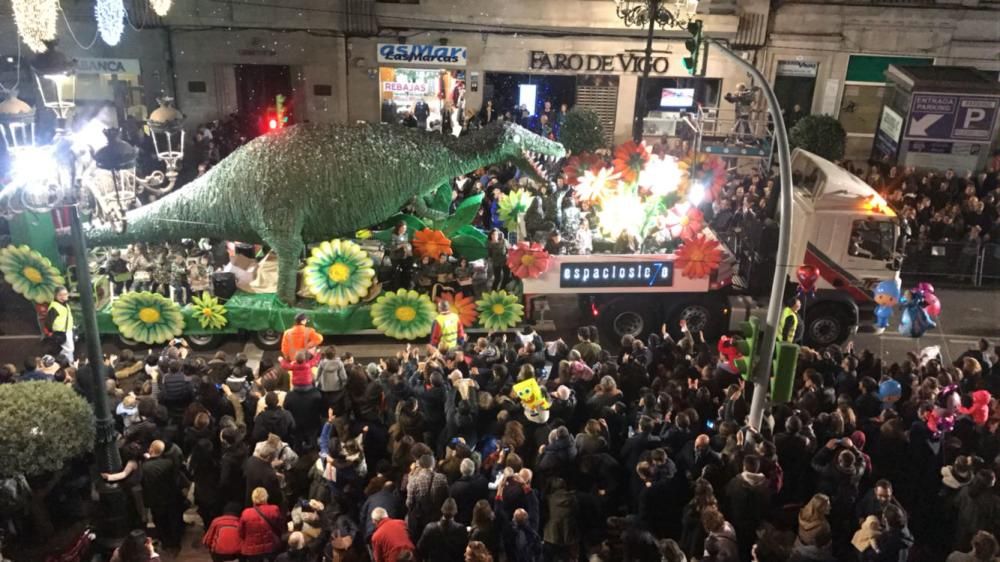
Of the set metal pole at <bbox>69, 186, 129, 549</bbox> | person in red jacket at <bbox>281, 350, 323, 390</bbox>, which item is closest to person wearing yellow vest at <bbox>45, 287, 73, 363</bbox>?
person in red jacket at <bbox>281, 350, 323, 390</bbox>

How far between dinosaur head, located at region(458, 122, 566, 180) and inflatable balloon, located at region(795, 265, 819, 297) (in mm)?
4488

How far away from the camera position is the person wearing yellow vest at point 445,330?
1316cm

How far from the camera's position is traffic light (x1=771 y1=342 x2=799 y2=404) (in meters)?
9.56

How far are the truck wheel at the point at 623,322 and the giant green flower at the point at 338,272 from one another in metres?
3.70

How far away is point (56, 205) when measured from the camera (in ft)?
28.6

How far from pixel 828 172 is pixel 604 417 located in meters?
6.64

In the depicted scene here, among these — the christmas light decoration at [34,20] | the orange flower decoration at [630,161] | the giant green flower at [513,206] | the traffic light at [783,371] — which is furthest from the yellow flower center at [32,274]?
the traffic light at [783,371]

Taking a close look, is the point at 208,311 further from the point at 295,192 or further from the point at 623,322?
the point at 623,322

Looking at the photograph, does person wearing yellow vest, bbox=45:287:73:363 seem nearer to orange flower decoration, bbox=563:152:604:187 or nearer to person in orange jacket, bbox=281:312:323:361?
person in orange jacket, bbox=281:312:323:361

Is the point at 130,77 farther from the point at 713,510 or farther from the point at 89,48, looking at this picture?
the point at 713,510

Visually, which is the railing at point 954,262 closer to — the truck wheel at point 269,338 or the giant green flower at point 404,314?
the giant green flower at point 404,314

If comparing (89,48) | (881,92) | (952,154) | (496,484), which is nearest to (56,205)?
(496,484)

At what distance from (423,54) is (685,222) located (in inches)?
448

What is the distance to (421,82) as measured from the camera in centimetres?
2480
